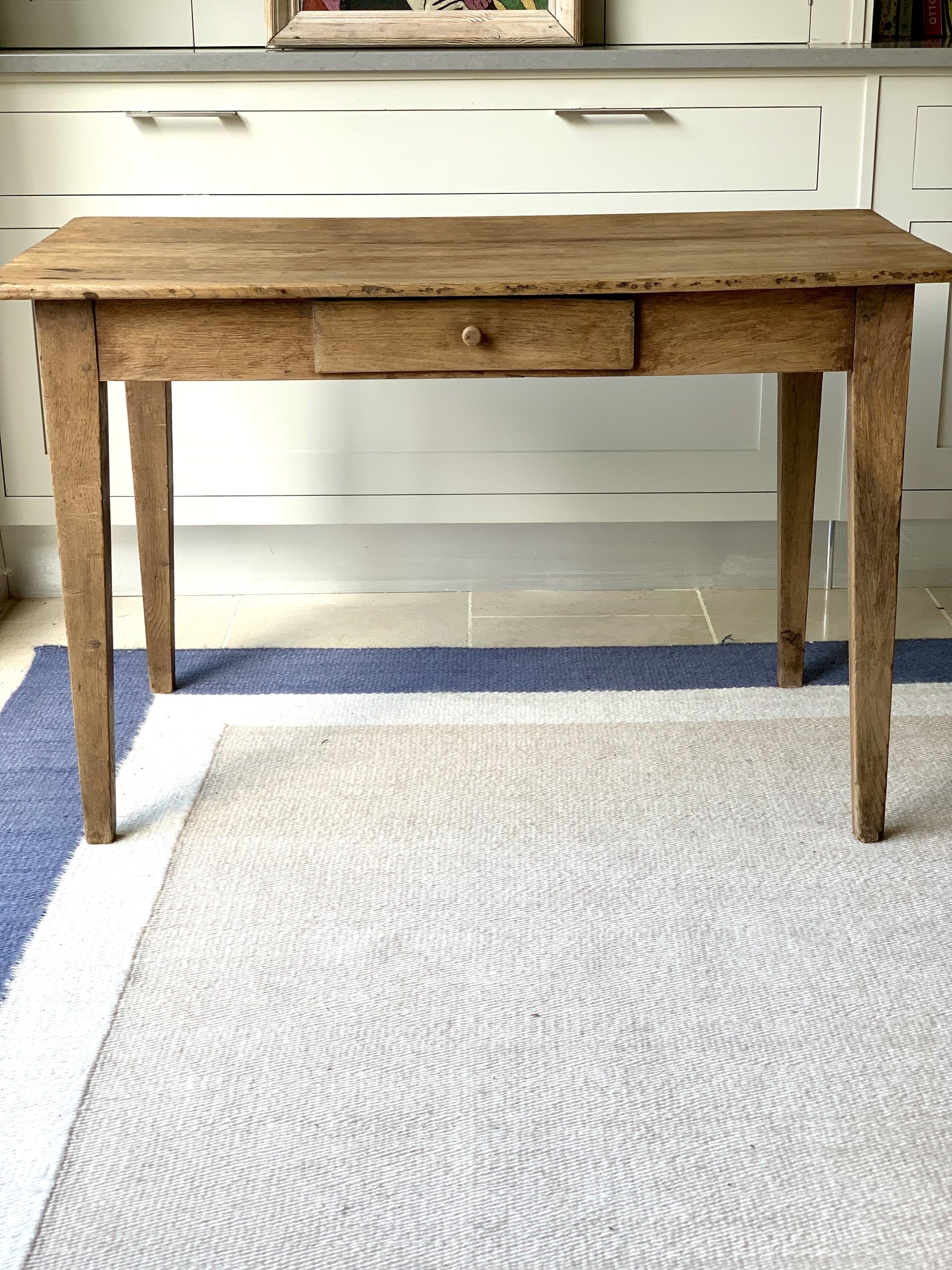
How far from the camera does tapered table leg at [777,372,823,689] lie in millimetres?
1893

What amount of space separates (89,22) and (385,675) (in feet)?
4.58

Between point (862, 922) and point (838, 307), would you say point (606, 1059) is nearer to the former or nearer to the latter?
point (862, 922)

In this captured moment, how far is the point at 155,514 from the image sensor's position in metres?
1.97

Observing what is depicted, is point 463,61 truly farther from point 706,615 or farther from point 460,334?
point 706,615

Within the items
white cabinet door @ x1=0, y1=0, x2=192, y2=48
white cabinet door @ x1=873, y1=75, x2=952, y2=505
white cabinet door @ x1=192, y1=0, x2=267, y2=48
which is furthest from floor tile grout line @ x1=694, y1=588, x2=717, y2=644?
white cabinet door @ x1=0, y1=0, x2=192, y2=48

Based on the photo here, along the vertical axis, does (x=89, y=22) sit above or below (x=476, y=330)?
above

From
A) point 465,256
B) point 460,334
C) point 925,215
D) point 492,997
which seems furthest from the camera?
point 925,215

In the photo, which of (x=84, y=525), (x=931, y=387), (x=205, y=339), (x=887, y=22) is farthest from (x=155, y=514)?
(x=887, y=22)

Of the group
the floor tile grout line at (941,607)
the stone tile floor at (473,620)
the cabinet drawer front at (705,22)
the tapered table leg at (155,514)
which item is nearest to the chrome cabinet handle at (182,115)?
the tapered table leg at (155,514)

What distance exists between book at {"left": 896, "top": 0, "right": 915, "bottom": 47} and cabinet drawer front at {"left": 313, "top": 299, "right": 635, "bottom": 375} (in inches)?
52.8

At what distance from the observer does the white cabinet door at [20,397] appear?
2195 mm

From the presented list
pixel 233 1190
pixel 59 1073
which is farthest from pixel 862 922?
pixel 59 1073

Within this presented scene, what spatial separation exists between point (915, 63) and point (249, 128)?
44.4 inches

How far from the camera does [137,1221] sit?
3.49 ft
